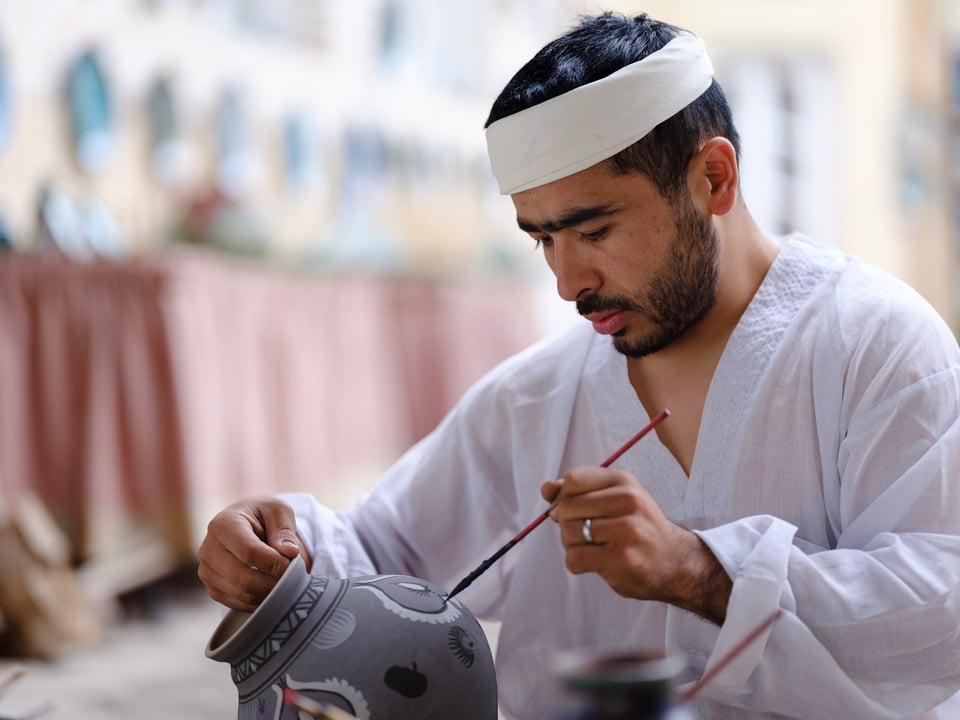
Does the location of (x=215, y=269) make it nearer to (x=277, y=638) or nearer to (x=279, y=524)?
(x=279, y=524)

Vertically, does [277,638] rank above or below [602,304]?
below

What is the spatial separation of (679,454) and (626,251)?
30 centimetres

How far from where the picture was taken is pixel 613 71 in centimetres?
156

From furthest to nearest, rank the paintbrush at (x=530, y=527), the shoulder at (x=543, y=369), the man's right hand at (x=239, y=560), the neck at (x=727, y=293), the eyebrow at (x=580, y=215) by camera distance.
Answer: the shoulder at (x=543, y=369) < the neck at (x=727, y=293) < the eyebrow at (x=580, y=215) < the man's right hand at (x=239, y=560) < the paintbrush at (x=530, y=527)

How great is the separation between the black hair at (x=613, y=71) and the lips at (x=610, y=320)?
17cm

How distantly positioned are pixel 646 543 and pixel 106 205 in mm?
4390

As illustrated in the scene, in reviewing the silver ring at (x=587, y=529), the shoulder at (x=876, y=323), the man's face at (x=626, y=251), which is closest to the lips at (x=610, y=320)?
the man's face at (x=626, y=251)

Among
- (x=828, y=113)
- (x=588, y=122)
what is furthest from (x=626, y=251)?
(x=828, y=113)

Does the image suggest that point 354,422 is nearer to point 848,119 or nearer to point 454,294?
point 454,294

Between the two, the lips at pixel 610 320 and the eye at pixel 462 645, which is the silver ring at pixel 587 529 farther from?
the lips at pixel 610 320

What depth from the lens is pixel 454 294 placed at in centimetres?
632

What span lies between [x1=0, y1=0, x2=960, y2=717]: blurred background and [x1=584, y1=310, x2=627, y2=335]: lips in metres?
0.57

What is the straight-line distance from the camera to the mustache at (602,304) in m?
1.58

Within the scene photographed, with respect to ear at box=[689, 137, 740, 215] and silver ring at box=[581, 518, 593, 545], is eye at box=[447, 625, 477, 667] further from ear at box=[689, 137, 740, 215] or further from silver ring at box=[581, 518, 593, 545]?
ear at box=[689, 137, 740, 215]
